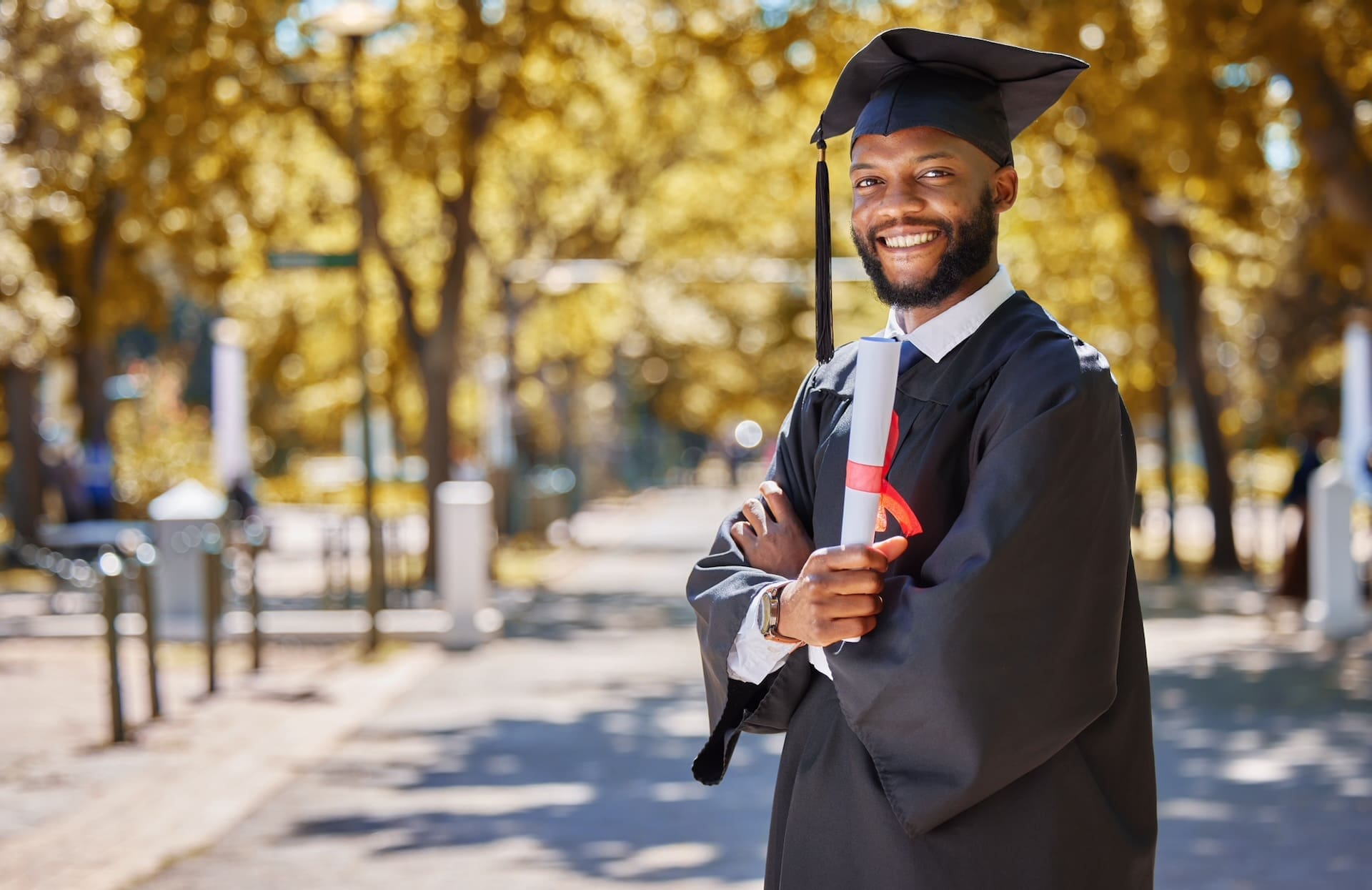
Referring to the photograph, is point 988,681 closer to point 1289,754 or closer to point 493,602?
point 1289,754

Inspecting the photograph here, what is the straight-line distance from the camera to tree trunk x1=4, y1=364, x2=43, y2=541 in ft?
78.3

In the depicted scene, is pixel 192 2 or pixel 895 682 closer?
pixel 895 682

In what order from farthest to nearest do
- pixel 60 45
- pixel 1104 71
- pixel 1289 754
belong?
pixel 1104 71 → pixel 60 45 → pixel 1289 754

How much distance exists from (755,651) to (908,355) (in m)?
0.51

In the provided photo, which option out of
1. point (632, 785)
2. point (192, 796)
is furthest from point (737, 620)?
point (192, 796)

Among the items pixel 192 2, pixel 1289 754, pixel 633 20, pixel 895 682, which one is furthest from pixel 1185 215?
pixel 895 682

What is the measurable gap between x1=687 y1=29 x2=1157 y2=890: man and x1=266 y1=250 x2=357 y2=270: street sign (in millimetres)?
11690

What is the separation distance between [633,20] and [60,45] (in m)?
9.17

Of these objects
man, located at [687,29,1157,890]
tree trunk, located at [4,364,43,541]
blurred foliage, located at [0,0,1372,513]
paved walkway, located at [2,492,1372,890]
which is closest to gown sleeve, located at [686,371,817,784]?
man, located at [687,29,1157,890]

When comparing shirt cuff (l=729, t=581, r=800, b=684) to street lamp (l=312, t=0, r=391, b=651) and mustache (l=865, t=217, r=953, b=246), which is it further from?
street lamp (l=312, t=0, r=391, b=651)

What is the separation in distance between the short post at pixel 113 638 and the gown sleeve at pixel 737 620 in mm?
7391

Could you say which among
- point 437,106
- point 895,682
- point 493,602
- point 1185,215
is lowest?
point 493,602

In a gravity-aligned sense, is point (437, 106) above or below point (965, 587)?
above

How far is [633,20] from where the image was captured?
20625 mm
